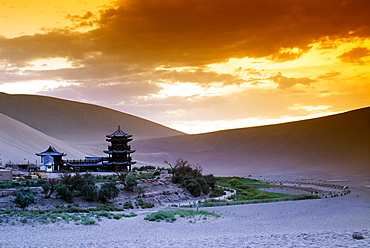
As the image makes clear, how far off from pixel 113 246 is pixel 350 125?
85987 millimetres

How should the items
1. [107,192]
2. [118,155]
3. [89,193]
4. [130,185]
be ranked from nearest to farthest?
[89,193] < [107,192] < [130,185] < [118,155]

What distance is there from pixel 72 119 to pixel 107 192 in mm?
119015

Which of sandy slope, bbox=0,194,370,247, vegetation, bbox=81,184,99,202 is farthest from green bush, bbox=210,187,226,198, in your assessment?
vegetation, bbox=81,184,99,202

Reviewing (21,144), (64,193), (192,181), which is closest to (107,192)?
(64,193)

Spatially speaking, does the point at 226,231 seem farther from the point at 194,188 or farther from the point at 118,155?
the point at 118,155

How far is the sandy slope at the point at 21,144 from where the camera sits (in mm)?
62281

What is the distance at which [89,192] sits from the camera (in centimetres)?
2956

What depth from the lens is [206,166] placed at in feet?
A: 272

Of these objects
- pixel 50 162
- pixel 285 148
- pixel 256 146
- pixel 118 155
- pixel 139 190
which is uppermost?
pixel 256 146

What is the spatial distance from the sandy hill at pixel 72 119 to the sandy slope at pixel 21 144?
41079 mm

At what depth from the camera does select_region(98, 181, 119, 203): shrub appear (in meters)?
29.7

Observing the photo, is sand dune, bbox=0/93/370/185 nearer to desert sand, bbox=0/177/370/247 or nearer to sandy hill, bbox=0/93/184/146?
sandy hill, bbox=0/93/184/146

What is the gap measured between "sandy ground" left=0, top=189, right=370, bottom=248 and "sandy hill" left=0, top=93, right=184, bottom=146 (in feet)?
338

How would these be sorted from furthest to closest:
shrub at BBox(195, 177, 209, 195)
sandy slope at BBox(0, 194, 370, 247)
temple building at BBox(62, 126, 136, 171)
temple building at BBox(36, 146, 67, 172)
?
temple building at BBox(62, 126, 136, 171) < temple building at BBox(36, 146, 67, 172) < shrub at BBox(195, 177, 209, 195) < sandy slope at BBox(0, 194, 370, 247)
